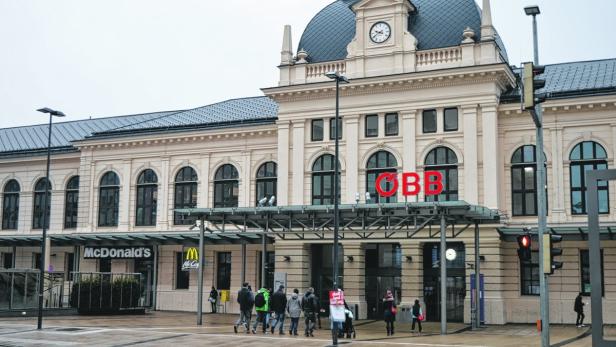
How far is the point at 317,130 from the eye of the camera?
142ft

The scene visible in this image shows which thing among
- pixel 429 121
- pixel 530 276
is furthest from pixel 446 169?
pixel 530 276

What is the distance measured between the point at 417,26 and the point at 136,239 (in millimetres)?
21132

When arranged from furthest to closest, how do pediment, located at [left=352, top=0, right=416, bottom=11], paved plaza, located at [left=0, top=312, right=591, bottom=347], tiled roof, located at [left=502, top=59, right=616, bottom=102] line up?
pediment, located at [left=352, top=0, right=416, bottom=11] < tiled roof, located at [left=502, top=59, right=616, bottom=102] < paved plaza, located at [left=0, top=312, right=591, bottom=347]

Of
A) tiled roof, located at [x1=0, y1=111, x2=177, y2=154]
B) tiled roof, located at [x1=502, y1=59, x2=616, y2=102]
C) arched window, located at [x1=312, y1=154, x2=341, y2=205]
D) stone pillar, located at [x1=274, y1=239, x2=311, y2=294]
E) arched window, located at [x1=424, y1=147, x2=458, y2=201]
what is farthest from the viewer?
tiled roof, located at [x1=0, y1=111, x2=177, y2=154]

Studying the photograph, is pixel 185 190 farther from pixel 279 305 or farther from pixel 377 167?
pixel 279 305

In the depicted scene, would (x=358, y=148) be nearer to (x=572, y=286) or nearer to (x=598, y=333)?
(x=572, y=286)

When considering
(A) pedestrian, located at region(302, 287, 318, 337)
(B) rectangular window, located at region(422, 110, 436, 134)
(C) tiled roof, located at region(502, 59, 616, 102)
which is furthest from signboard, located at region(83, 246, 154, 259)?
(C) tiled roof, located at region(502, 59, 616, 102)

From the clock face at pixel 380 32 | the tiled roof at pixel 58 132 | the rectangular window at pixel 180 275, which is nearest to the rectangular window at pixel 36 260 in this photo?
the tiled roof at pixel 58 132

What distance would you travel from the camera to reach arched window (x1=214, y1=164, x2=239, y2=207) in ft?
155

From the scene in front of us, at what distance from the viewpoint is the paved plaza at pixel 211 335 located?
86.6 feet

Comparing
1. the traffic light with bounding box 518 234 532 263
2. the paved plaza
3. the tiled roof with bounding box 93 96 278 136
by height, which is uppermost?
the tiled roof with bounding box 93 96 278 136

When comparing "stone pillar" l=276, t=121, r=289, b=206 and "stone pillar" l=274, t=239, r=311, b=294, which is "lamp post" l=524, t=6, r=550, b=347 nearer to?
"stone pillar" l=274, t=239, r=311, b=294

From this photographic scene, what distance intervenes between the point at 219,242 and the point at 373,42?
1476cm

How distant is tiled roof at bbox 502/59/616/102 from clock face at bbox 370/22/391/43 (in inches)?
274
